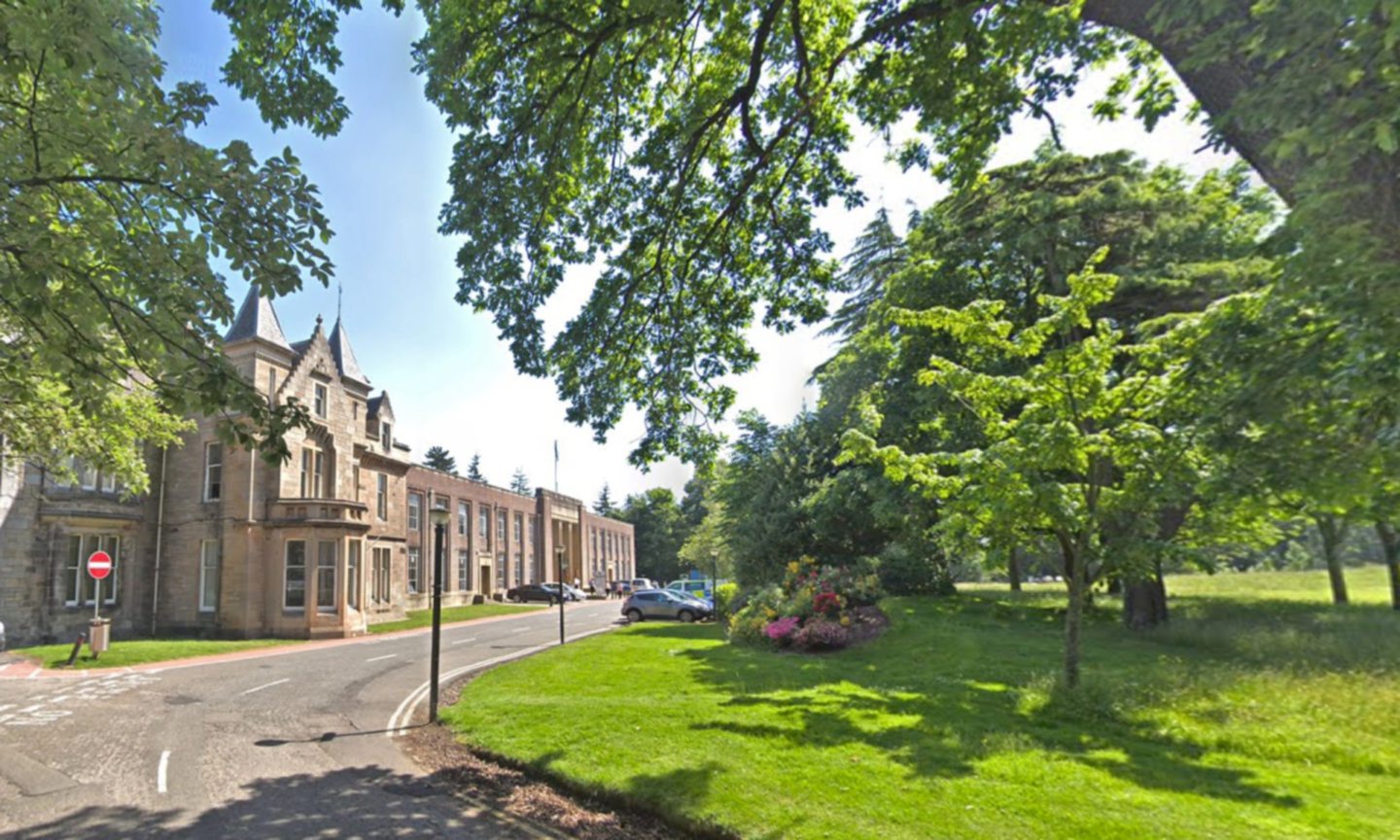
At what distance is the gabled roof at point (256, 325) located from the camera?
2791 centimetres

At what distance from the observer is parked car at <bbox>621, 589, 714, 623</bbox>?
3250 cm

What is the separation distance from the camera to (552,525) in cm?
6347

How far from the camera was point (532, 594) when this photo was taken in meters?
51.5

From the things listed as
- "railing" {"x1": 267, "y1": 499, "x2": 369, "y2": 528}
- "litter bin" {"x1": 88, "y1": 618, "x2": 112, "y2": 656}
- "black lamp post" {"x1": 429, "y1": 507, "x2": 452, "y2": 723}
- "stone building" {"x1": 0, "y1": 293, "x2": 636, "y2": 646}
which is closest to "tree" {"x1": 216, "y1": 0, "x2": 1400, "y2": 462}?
"black lamp post" {"x1": 429, "y1": 507, "x2": 452, "y2": 723}

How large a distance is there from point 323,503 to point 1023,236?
26.7 meters

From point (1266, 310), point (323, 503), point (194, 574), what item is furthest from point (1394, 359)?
point (194, 574)

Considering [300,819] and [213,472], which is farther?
[213,472]

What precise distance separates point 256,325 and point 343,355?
749cm

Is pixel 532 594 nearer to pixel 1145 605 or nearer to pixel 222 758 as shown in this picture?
pixel 1145 605

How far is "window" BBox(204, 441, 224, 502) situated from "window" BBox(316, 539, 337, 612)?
465cm

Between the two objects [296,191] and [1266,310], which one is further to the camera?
[296,191]

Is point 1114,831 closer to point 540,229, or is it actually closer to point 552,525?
point 540,229

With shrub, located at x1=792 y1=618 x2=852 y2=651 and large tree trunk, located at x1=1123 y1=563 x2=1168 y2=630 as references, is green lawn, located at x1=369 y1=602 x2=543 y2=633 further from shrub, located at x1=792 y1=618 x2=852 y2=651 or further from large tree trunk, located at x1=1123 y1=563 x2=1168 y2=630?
large tree trunk, located at x1=1123 y1=563 x2=1168 y2=630

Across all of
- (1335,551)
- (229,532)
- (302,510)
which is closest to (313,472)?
(302,510)
